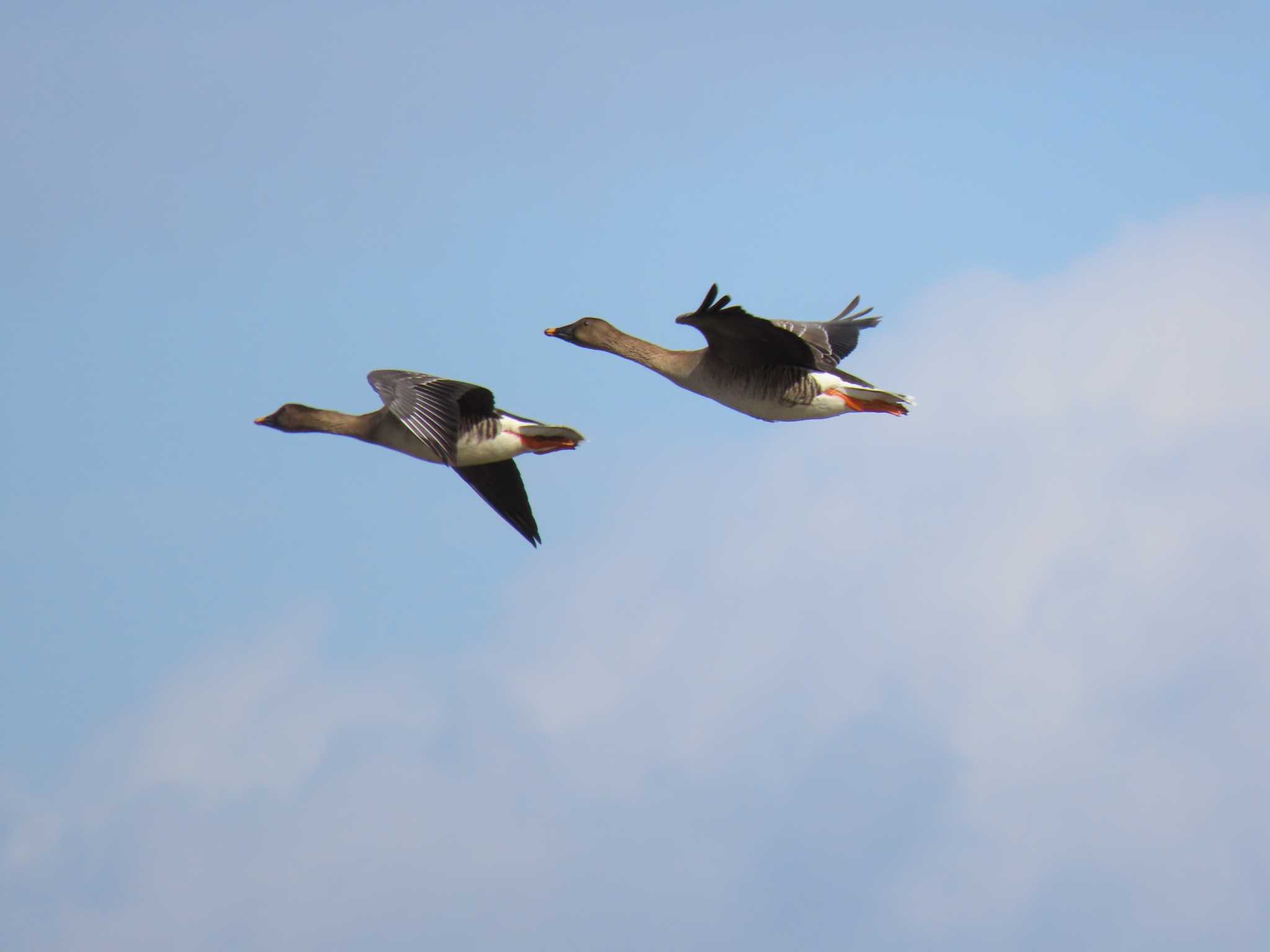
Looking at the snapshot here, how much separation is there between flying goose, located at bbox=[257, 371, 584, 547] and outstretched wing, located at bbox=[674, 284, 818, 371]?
5.39ft

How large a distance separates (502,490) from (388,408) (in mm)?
2295

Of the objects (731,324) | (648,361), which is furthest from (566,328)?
(731,324)

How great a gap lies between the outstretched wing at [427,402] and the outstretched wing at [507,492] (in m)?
1.70

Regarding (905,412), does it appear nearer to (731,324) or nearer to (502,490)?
(731,324)

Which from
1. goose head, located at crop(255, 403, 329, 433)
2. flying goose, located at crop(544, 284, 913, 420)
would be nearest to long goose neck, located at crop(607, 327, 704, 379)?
flying goose, located at crop(544, 284, 913, 420)

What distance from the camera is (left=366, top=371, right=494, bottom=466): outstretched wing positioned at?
1638 centimetres

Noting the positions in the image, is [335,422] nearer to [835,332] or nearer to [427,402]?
[427,402]

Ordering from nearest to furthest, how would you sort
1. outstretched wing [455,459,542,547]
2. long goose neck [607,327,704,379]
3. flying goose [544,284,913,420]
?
flying goose [544,284,913,420]
long goose neck [607,327,704,379]
outstretched wing [455,459,542,547]

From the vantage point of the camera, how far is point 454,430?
55.2 ft

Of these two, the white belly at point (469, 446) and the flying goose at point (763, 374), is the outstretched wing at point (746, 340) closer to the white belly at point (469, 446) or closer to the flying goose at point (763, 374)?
the flying goose at point (763, 374)

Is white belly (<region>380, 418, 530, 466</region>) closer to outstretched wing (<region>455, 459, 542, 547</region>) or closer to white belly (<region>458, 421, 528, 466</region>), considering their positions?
white belly (<region>458, 421, 528, 466</region>)

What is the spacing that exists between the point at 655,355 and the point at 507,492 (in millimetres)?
2076

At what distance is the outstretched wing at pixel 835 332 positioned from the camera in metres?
19.4

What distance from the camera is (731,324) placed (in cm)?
1691
